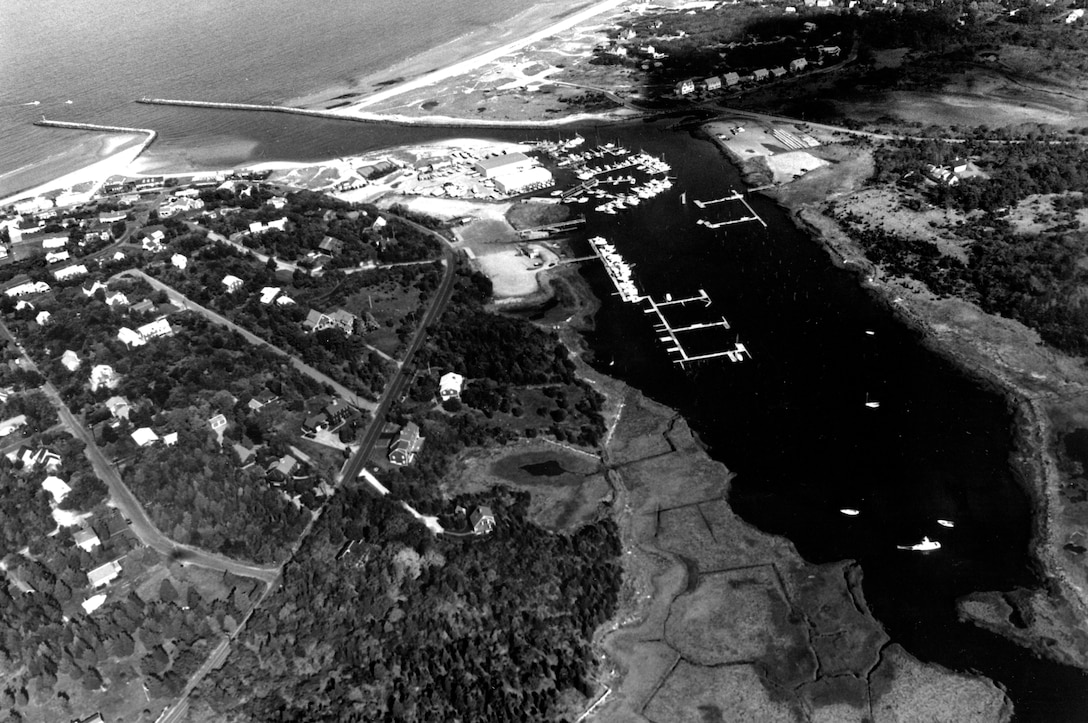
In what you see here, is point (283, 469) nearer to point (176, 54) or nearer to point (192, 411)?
point (192, 411)

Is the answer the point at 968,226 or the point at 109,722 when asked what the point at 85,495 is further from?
the point at 968,226

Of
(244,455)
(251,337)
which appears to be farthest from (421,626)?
(251,337)

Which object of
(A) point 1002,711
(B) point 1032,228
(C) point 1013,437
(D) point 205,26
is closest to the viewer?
(A) point 1002,711

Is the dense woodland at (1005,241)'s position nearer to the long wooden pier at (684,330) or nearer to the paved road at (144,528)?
the long wooden pier at (684,330)

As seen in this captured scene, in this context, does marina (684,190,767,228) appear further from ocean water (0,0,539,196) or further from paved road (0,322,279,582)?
ocean water (0,0,539,196)

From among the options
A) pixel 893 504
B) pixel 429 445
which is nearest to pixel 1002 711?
pixel 893 504
